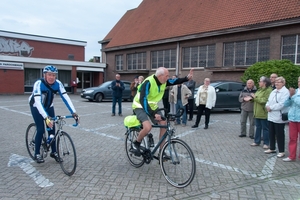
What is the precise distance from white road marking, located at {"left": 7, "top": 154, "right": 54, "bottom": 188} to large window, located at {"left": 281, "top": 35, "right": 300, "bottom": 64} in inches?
671

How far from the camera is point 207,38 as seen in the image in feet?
75.5

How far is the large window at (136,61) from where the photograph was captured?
30.3 meters

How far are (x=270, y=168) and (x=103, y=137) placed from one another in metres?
4.53

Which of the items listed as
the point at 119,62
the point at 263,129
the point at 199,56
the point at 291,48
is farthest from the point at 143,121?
the point at 119,62

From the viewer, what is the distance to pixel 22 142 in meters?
7.35

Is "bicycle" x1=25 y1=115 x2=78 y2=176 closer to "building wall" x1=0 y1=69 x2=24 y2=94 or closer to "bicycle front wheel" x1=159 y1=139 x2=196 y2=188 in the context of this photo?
"bicycle front wheel" x1=159 y1=139 x2=196 y2=188

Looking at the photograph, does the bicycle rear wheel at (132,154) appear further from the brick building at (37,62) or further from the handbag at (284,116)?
the brick building at (37,62)

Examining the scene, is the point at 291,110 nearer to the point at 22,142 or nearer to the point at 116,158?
the point at 116,158

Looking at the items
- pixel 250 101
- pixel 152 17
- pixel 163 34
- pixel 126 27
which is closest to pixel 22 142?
pixel 250 101

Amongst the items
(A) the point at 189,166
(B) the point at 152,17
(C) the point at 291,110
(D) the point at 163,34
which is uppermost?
(B) the point at 152,17

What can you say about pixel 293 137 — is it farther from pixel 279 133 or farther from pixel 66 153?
pixel 66 153

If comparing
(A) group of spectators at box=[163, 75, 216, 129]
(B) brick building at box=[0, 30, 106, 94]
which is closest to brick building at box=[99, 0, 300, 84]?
(B) brick building at box=[0, 30, 106, 94]

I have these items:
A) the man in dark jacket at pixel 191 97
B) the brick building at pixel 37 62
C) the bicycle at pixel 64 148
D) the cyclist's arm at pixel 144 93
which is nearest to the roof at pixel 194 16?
the brick building at pixel 37 62

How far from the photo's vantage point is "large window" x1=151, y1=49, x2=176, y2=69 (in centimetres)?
2670
